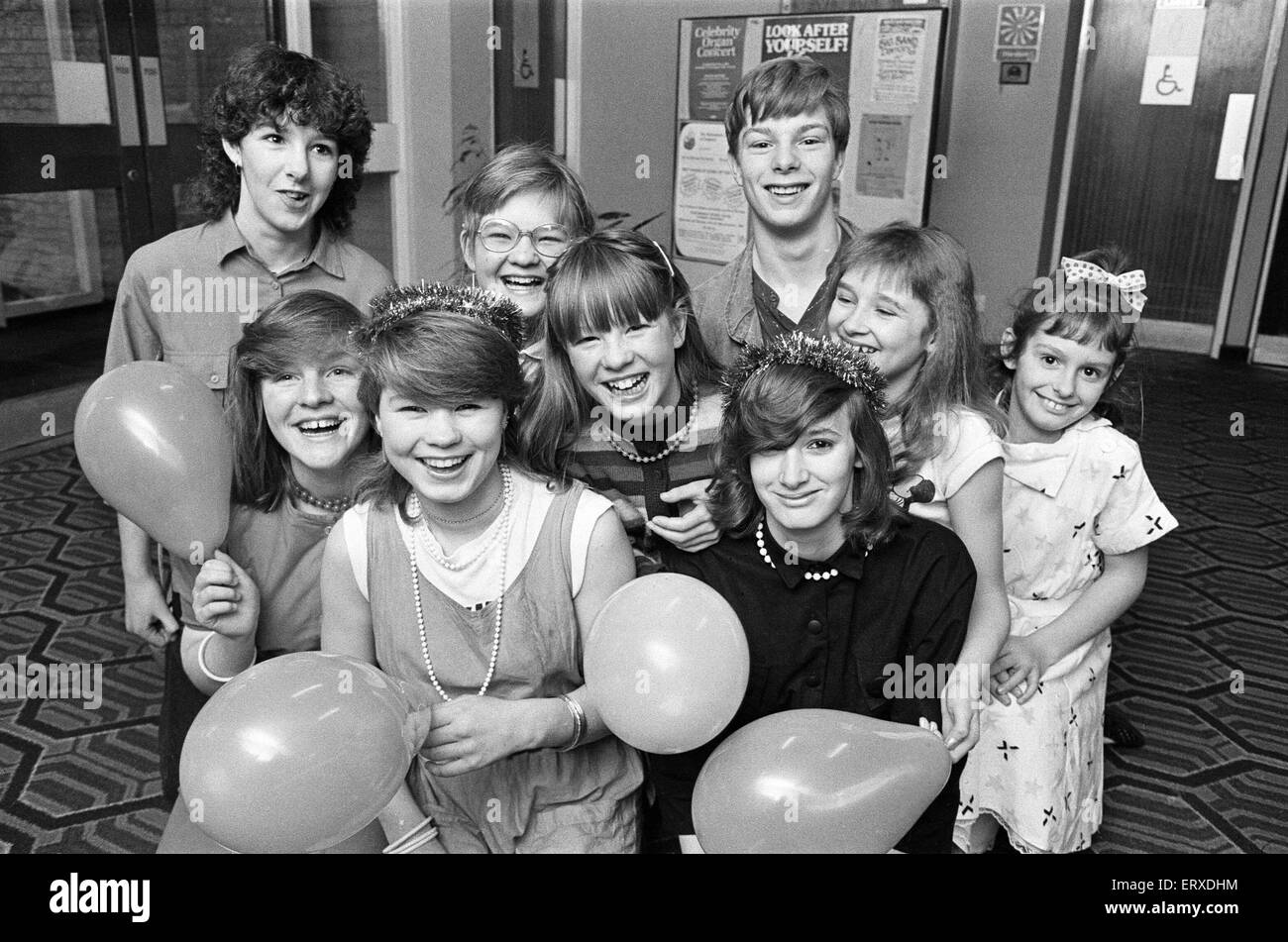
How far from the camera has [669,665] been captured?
1.14m

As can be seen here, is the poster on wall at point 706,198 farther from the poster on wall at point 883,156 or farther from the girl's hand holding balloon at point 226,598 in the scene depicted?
the girl's hand holding balloon at point 226,598

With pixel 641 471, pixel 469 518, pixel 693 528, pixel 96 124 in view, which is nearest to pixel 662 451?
pixel 641 471

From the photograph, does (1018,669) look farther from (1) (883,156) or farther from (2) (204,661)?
(1) (883,156)

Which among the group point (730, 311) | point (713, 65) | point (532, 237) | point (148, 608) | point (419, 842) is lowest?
point (419, 842)

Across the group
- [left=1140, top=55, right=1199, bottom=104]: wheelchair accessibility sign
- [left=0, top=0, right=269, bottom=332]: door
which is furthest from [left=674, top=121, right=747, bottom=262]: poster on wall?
[left=1140, top=55, right=1199, bottom=104]: wheelchair accessibility sign

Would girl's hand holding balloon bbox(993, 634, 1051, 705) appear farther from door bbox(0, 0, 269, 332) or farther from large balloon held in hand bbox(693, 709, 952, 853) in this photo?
door bbox(0, 0, 269, 332)

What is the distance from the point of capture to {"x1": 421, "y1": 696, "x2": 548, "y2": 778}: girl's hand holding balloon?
1275 millimetres

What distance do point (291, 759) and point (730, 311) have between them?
3.81ft

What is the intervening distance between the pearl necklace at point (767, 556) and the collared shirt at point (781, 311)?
42 centimetres

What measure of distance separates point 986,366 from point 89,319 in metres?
4.21

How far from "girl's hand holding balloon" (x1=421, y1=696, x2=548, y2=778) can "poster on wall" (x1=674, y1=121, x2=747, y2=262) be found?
3.77 metres

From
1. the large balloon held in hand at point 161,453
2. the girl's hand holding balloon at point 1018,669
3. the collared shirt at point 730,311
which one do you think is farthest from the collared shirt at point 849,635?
the large balloon held in hand at point 161,453

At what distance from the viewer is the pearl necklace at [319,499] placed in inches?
62.3

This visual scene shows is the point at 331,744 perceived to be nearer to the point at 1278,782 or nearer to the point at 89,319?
the point at 1278,782
